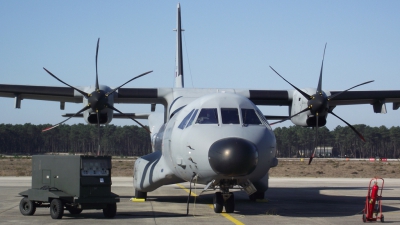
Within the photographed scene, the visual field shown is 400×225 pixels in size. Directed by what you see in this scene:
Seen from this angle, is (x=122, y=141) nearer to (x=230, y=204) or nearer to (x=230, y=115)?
(x=230, y=204)

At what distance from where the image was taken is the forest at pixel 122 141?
118000 millimetres

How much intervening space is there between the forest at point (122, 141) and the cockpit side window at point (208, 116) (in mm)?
94108

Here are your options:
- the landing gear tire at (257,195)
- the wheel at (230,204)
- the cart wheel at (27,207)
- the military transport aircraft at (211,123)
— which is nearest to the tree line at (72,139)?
the military transport aircraft at (211,123)

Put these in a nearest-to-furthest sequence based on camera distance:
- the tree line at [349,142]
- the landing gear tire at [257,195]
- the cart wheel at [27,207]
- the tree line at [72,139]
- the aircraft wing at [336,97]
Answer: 1. the cart wheel at [27,207]
2. the landing gear tire at [257,195]
3. the aircraft wing at [336,97]
4. the tree line at [72,139]
5. the tree line at [349,142]

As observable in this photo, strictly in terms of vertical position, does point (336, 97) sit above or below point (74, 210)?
above

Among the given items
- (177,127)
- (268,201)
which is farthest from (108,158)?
(268,201)

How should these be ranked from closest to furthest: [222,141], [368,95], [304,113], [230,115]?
[222,141] < [230,115] < [304,113] < [368,95]

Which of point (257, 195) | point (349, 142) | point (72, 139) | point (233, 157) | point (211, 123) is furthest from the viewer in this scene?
point (349, 142)

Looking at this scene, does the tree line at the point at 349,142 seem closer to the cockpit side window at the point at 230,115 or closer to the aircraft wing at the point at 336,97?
the aircraft wing at the point at 336,97

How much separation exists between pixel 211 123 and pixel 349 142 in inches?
5376

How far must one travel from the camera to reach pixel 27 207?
13.2m

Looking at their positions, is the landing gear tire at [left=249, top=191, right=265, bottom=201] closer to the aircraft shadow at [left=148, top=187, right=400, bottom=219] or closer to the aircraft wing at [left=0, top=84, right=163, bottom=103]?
the aircraft shadow at [left=148, top=187, right=400, bottom=219]

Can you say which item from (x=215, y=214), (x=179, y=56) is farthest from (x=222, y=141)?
(x=179, y=56)

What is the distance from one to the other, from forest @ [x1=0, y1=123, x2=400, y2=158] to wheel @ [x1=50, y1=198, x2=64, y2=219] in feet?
314
